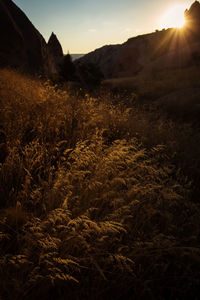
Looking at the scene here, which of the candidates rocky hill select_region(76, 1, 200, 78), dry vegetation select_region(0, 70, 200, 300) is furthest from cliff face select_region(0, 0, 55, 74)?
rocky hill select_region(76, 1, 200, 78)

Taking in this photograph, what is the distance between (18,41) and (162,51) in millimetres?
28722

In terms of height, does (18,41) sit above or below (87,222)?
above

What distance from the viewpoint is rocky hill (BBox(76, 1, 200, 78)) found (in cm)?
2726

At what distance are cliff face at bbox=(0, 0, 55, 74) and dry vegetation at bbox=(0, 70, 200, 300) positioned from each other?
33.9 feet

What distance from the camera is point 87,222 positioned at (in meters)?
1.51

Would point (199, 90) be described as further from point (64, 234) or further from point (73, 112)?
point (64, 234)

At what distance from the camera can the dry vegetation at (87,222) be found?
116 cm

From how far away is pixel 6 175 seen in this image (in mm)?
1831

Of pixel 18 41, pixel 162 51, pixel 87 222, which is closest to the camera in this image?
pixel 87 222

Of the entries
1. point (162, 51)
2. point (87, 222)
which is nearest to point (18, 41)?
point (87, 222)

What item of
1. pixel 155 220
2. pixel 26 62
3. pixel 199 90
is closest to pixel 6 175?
pixel 155 220

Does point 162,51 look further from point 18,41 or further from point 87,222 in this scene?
point 87,222

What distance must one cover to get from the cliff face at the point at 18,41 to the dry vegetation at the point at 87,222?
33.9 ft

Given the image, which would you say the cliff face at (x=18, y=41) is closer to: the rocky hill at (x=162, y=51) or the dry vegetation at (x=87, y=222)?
the dry vegetation at (x=87, y=222)
